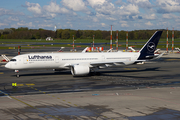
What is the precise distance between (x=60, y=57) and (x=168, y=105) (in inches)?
908

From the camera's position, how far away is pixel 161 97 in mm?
26297

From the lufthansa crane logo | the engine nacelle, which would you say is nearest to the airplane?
the engine nacelle

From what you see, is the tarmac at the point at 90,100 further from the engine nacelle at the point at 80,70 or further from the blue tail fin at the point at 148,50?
the blue tail fin at the point at 148,50

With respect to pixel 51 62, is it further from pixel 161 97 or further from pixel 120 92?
pixel 161 97

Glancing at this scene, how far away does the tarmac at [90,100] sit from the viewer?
20.0m

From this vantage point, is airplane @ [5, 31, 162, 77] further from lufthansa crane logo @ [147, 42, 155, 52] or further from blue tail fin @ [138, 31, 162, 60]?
lufthansa crane logo @ [147, 42, 155, 52]

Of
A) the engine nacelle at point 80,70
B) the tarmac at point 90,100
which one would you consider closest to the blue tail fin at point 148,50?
the tarmac at point 90,100

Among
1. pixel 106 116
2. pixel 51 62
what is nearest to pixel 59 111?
pixel 106 116

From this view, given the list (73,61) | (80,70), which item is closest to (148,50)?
(73,61)

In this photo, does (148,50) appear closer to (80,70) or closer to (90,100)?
(80,70)

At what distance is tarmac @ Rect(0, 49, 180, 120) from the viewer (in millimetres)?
19984

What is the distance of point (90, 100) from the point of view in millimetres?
25062

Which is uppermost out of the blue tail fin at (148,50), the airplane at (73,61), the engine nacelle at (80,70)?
the blue tail fin at (148,50)

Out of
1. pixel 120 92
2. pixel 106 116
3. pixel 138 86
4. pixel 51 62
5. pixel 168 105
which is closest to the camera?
pixel 106 116
